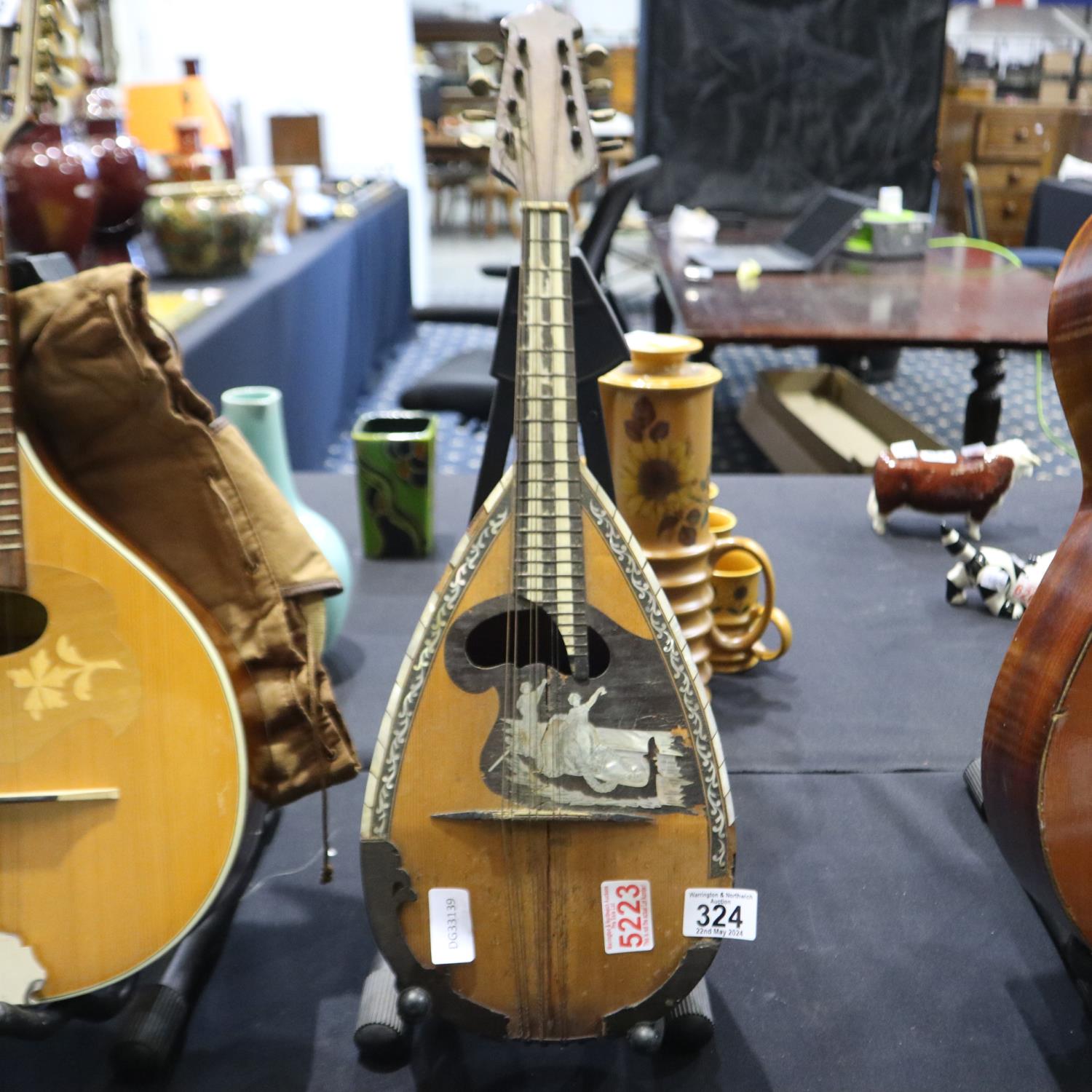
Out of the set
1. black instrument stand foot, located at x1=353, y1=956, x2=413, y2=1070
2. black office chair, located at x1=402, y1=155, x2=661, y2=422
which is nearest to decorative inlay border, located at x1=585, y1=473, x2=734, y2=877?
black instrument stand foot, located at x1=353, y1=956, x2=413, y2=1070

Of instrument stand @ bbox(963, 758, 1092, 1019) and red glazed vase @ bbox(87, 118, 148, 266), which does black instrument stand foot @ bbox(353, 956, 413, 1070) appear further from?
red glazed vase @ bbox(87, 118, 148, 266)

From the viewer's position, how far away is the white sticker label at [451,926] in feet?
2.01

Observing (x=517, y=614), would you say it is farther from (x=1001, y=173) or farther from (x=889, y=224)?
(x=1001, y=173)

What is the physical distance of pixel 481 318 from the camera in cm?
237

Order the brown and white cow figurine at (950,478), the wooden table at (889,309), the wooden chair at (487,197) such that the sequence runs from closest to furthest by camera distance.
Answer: the brown and white cow figurine at (950,478) < the wooden table at (889,309) < the wooden chair at (487,197)

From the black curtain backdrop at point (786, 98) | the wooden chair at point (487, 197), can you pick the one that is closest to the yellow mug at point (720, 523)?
the black curtain backdrop at point (786, 98)

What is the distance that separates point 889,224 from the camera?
8.99 feet

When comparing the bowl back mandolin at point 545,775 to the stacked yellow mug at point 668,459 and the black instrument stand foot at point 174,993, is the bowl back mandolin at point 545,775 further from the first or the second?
the stacked yellow mug at point 668,459

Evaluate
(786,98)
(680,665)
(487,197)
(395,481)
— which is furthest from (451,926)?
(487,197)

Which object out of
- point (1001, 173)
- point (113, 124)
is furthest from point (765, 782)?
point (1001, 173)

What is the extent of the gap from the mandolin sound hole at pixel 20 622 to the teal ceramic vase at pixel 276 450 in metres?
0.29

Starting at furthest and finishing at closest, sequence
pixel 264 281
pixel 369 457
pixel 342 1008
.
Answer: pixel 264 281, pixel 369 457, pixel 342 1008

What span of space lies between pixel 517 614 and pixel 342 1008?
30 cm

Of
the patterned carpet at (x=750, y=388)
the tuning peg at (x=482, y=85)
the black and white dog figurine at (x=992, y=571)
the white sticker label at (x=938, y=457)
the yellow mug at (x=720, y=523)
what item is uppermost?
the tuning peg at (x=482, y=85)
